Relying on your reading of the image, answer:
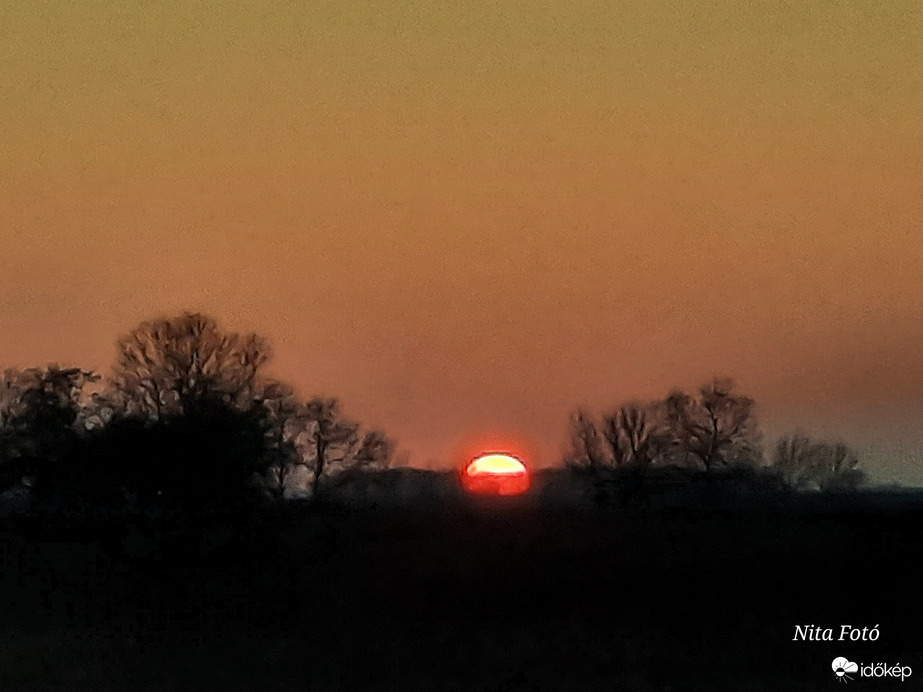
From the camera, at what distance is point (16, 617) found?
2911 centimetres

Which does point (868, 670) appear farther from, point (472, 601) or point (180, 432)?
point (180, 432)

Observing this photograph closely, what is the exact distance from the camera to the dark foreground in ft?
72.0

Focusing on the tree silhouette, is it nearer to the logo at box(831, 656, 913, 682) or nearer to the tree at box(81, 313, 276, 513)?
the tree at box(81, 313, 276, 513)

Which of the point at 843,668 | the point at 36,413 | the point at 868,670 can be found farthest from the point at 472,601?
the point at 36,413

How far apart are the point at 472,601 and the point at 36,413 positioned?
2523 centimetres

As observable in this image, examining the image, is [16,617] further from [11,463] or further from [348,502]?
[11,463]

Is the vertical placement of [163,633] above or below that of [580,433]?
below

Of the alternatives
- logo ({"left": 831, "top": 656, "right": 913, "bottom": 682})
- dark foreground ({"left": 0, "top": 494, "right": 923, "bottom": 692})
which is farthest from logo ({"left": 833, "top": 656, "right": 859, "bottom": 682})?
dark foreground ({"left": 0, "top": 494, "right": 923, "bottom": 692})

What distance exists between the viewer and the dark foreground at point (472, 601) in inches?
864

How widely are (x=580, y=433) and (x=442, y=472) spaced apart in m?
8.81

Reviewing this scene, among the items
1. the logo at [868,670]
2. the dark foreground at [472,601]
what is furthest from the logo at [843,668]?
the dark foreground at [472,601]

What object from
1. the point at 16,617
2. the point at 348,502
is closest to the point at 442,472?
the point at 348,502

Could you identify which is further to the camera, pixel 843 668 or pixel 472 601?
pixel 472 601

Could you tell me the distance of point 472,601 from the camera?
28.0 meters
